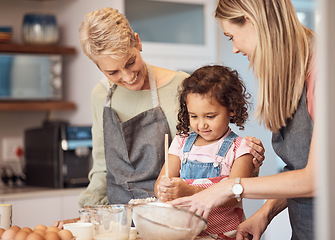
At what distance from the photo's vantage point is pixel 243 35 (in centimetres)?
132

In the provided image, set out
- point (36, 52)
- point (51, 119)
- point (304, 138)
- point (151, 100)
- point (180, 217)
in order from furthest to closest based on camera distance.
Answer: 1. point (51, 119)
2. point (36, 52)
3. point (151, 100)
4. point (304, 138)
5. point (180, 217)

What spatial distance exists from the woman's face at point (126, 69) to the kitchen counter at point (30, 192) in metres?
1.23

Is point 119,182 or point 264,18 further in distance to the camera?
point 119,182

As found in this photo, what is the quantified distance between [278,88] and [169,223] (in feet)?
1.40

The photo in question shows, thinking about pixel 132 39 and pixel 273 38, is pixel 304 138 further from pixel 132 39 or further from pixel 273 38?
pixel 132 39

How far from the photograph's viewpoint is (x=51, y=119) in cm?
346

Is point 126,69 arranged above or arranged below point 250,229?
above

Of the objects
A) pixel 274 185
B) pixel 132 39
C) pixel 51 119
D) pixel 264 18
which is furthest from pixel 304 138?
pixel 51 119

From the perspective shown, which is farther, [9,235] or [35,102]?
[35,102]

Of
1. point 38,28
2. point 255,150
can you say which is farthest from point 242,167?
point 38,28

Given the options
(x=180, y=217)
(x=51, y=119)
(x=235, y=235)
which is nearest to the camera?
(x=180, y=217)

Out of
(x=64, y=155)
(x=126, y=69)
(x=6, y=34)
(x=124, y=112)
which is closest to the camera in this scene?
(x=126, y=69)

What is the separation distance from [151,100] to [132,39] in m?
0.27

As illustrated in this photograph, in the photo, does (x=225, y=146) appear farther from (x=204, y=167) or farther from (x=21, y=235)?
(x=21, y=235)
